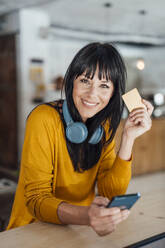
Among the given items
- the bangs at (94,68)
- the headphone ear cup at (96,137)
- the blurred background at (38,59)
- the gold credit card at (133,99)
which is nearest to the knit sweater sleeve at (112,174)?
A: the headphone ear cup at (96,137)

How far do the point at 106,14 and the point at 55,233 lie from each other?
5.11 meters

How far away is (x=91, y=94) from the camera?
112 cm

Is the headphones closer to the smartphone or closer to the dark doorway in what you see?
the smartphone

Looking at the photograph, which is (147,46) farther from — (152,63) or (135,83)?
(135,83)

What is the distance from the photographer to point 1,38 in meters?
5.25

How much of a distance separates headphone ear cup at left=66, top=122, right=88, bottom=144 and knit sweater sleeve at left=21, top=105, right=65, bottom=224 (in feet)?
0.19

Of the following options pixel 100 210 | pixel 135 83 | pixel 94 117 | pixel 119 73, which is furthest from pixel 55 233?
pixel 135 83

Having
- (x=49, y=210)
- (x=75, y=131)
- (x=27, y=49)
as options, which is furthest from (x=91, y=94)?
(x=27, y=49)

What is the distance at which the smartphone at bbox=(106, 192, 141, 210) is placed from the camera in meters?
0.78

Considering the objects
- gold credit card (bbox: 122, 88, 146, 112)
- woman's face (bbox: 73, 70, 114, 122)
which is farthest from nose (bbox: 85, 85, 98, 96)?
gold credit card (bbox: 122, 88, 146, 112)

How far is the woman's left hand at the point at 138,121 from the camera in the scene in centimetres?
115

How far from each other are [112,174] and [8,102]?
14.3ft

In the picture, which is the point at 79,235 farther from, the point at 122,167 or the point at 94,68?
the point at 94,68

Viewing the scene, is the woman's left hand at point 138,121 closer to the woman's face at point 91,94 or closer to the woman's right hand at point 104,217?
the woman's face at point 91,94
